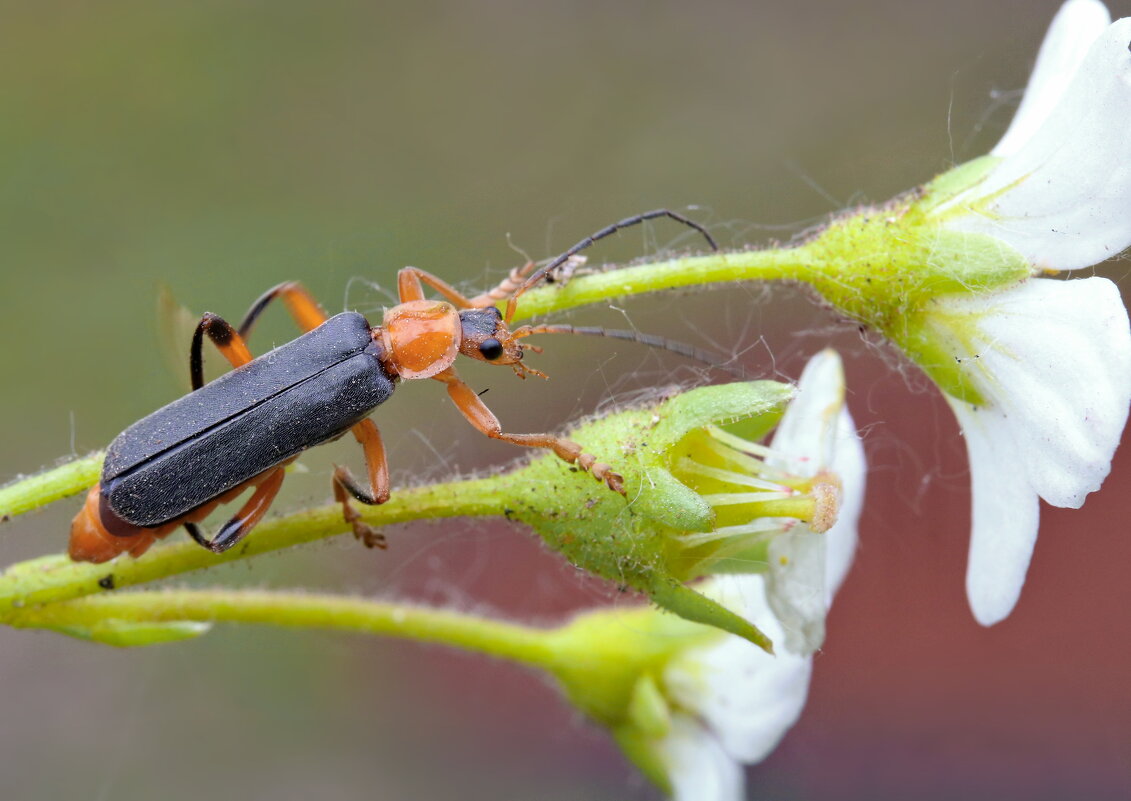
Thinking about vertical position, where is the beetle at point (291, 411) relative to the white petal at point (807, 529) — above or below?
above

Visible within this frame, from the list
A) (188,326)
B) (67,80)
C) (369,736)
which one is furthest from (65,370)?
(188,326)

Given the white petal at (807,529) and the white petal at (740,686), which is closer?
the white petal at (807,529)

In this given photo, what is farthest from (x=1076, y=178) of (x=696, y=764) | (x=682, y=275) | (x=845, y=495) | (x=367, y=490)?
(x=696, y=764)

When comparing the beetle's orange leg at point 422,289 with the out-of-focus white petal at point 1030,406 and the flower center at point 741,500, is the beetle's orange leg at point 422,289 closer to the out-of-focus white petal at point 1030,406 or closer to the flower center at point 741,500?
the flower center at point 741,500

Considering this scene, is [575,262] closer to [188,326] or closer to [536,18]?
[188,326]

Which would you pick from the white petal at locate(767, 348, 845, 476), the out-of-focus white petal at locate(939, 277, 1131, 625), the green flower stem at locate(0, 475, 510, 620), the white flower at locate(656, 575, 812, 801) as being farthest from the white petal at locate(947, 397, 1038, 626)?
the green flower stem at locate(0, 475, 510, 620)

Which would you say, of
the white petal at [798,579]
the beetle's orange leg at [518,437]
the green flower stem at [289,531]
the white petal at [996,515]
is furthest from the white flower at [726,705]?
the green flower stem at [289,531]
